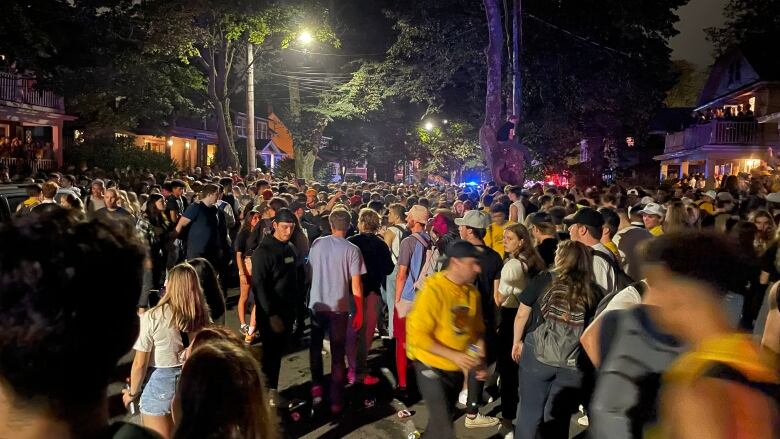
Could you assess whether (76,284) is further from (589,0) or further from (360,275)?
(589,0)

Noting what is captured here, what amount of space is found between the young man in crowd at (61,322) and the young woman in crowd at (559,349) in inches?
143

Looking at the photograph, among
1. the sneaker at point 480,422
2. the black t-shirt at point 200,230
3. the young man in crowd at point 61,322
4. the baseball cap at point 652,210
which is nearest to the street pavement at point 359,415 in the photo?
the sneaker at point 480,422

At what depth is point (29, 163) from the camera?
24109mm

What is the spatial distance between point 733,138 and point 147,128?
30.3m

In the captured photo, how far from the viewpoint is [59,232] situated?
1.33m

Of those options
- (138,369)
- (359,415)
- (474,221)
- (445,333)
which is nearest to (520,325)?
(445,333)

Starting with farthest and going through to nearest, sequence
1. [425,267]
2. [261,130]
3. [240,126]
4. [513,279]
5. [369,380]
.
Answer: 1. [261,130]
2. [240,126]
3. [369,380]
4. [425,267]
5. [513,279]

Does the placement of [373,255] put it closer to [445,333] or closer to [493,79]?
[445,333]

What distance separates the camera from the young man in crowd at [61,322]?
1278mm

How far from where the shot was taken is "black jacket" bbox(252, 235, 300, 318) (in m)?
5.97

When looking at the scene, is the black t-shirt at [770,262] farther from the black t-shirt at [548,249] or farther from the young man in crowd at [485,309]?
the young man in crowd at [485,309]

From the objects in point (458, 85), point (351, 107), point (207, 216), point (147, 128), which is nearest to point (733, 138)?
point (458, 85)

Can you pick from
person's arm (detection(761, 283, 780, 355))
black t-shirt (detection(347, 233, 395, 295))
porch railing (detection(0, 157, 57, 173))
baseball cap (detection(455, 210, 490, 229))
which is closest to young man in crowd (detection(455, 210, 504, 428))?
baseball cap (detection(455, 210, 490, 229))

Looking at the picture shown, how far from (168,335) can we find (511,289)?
3.04 metres
